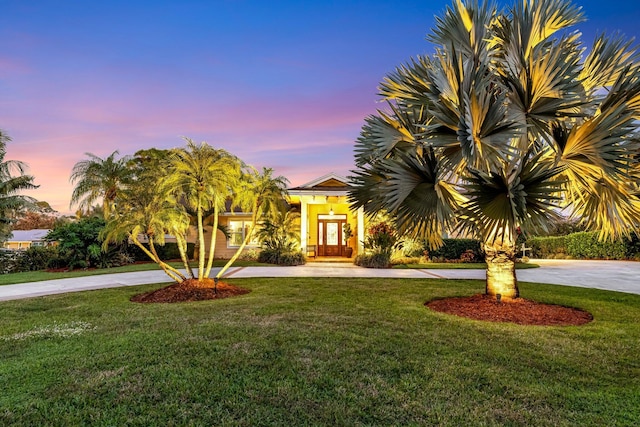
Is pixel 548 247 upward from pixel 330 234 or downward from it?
downward

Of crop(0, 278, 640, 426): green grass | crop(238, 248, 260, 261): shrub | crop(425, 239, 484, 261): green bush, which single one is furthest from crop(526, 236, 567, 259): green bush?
crop(0, 278, 640, 426): green grass

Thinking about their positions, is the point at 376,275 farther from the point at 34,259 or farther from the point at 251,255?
the point at 34,259

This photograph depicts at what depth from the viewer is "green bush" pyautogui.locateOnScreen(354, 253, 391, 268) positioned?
15.3 metres

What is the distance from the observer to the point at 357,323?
18.6 feet

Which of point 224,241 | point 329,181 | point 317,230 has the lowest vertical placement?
point 224,241

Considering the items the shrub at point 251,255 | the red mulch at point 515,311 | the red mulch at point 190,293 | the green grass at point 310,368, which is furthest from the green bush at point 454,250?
the red mulch at point 190,293

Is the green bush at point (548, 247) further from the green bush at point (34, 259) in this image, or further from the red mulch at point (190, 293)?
the green bush at point (34, 259)

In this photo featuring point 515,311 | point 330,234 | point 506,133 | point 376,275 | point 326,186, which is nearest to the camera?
point 506,133

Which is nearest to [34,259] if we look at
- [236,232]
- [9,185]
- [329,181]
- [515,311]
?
[9,185]

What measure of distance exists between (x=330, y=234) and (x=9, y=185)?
1697cm

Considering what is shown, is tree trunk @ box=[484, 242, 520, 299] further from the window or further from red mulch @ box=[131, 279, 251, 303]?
the window

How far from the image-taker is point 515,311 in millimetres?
6465

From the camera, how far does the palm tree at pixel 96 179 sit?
69.2ft

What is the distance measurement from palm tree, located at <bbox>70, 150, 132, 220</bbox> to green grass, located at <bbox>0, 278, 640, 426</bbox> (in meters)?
16.4
